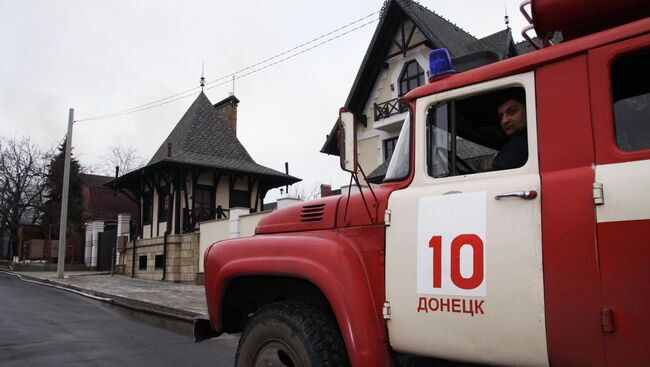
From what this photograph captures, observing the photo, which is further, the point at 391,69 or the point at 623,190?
the point at 391,69

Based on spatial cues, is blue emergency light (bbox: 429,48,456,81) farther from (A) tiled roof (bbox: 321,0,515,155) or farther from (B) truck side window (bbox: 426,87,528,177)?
(A) tiled roof (bbox: 321,0,515,155)

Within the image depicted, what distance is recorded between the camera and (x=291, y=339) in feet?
10.4

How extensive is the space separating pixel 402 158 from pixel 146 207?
23.8m

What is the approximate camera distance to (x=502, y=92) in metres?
2.83

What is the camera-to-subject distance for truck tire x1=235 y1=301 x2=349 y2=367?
9.93 ft

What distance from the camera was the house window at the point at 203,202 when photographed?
73.7 feet

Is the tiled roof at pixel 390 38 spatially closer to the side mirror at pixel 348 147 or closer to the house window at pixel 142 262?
the house window at pixel 142 262

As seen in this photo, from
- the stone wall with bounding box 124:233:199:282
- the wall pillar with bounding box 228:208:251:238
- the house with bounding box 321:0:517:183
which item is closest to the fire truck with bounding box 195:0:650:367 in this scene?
the wall pillar with bounding box 228:208:251:238

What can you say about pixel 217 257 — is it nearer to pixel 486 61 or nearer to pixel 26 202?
pixel 486 61

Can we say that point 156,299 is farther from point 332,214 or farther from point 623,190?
point 623,190

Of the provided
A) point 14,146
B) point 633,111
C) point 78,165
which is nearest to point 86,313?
point 633,111

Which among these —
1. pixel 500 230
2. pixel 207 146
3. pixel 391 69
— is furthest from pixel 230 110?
pixel 500 230

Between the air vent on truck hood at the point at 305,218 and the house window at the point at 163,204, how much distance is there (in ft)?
67.0

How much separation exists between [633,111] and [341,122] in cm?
143
